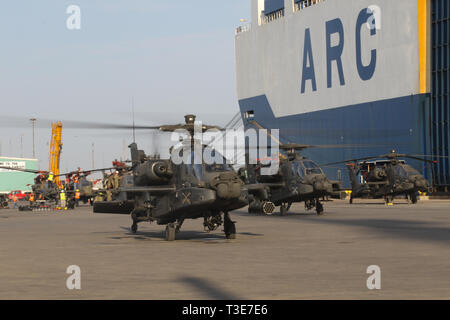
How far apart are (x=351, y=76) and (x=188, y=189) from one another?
5970cm

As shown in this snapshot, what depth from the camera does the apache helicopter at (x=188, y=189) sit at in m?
18.9

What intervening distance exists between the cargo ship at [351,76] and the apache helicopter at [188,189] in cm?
3632

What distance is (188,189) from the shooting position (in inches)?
771

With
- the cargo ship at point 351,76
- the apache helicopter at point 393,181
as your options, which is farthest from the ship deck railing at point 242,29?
the apache helicopter at point 393,181

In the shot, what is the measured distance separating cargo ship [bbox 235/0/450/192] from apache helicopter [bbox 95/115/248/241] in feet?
119

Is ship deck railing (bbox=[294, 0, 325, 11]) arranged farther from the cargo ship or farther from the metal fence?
the metal fence

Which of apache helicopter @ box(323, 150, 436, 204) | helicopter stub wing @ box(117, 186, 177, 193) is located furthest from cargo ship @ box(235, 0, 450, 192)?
helicopter stub wing @ box(117, 186, 177, 193)

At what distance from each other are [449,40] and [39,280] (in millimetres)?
60047

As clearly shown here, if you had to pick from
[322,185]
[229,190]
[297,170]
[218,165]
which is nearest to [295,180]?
[297,170]

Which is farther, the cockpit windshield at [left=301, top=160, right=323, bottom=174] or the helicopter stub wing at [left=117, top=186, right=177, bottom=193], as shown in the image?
the cockpit windshield at [left=301, top=160, right=323, bottom=174]

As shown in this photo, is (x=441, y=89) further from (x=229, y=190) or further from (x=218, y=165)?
(x=229, y=190)

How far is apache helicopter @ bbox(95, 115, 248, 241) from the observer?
1892cm

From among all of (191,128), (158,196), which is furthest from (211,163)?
(158,196)

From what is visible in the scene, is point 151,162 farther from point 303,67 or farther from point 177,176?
point 303,67
